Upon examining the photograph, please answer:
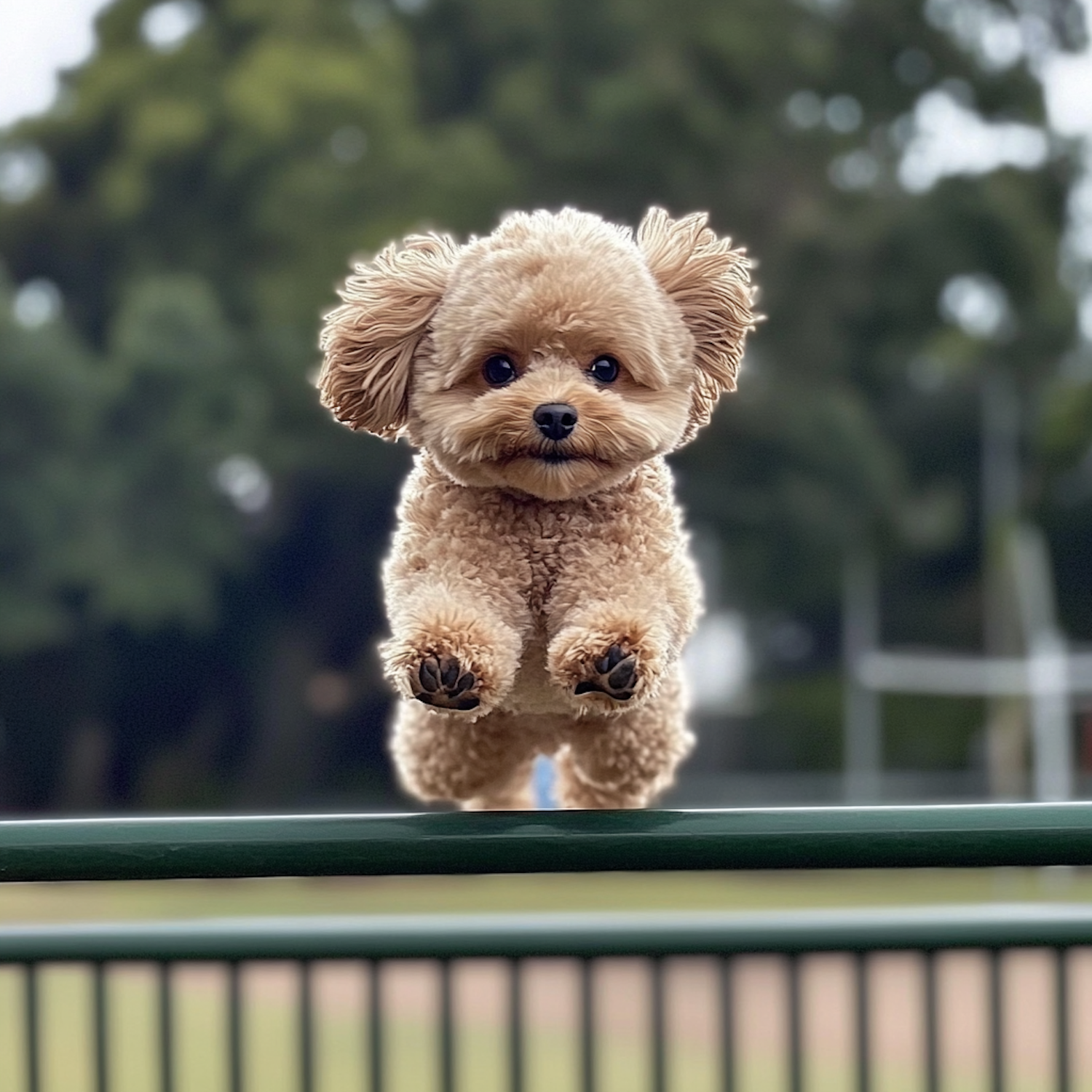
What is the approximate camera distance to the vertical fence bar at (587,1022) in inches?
72.5

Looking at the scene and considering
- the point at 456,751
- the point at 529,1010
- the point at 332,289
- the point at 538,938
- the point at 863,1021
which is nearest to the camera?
the point at 456,751

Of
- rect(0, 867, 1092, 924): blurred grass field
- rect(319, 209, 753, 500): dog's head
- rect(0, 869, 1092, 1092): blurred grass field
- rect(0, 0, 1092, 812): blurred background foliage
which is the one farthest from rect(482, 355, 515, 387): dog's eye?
rect(0, 0, 1092, 812): blurred background foliage

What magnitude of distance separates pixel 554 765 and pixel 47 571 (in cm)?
1746

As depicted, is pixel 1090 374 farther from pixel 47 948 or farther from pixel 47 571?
pixel 47 948

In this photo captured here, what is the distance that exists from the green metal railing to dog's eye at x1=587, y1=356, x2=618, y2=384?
1.26 feet

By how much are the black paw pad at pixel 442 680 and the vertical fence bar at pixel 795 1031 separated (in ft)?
2.29

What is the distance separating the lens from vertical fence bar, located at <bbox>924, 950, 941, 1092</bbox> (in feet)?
6.12

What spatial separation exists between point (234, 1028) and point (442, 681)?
29.0 inches

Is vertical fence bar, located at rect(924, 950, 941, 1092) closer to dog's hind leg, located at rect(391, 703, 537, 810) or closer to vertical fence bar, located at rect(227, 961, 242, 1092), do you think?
dog's hind leg, located at rect(391, 703, 537, 810)

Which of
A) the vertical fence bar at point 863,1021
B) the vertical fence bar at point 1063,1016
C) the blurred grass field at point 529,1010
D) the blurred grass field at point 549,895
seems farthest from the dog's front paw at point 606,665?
the blurred grass field at point 549,895

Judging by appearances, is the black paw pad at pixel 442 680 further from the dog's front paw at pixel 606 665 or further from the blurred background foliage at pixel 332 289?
the blurred background foliage at pixel 332 289

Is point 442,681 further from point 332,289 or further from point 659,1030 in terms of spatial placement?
point 332,289

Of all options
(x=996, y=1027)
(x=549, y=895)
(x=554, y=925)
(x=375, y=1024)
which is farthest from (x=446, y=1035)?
(x=549, y=895)

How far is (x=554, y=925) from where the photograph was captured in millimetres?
1800
